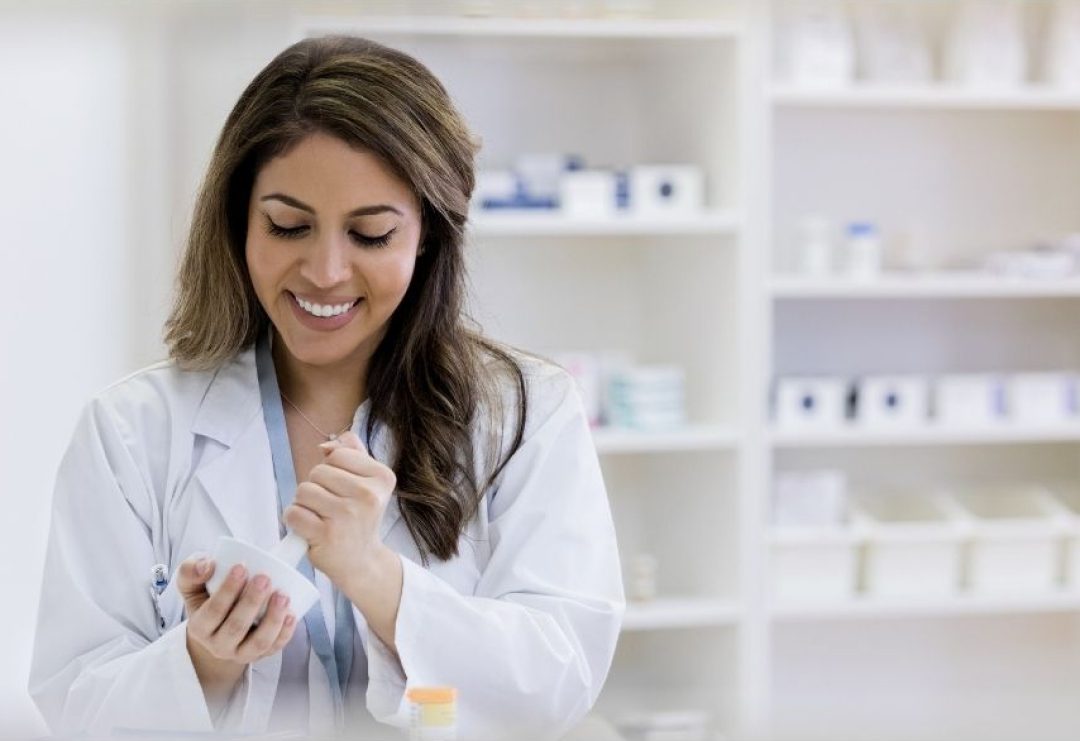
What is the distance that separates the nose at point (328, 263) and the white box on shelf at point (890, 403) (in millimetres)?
1887

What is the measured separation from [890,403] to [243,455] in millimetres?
1870

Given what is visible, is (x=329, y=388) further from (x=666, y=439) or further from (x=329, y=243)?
(x=666, y=439)

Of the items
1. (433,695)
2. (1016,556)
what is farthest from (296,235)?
(1016,556)

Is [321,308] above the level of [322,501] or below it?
above

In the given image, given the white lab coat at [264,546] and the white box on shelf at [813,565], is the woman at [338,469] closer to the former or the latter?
the white lab coat at [264,546]

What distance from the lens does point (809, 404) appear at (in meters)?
2.92

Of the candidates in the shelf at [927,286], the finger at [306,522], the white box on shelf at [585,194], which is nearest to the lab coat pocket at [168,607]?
the finger at [306,522]

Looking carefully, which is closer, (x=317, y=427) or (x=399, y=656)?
(x=399, y=656)

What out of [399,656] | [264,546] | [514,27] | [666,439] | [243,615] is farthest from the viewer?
[666,439]

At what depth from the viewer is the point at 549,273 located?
3072 millimetres

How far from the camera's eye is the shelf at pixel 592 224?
2.71 metres

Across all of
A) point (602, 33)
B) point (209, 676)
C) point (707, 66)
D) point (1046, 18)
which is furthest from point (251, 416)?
point (1046, 18)

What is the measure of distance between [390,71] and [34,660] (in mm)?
567

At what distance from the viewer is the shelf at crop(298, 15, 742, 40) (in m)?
2.64
